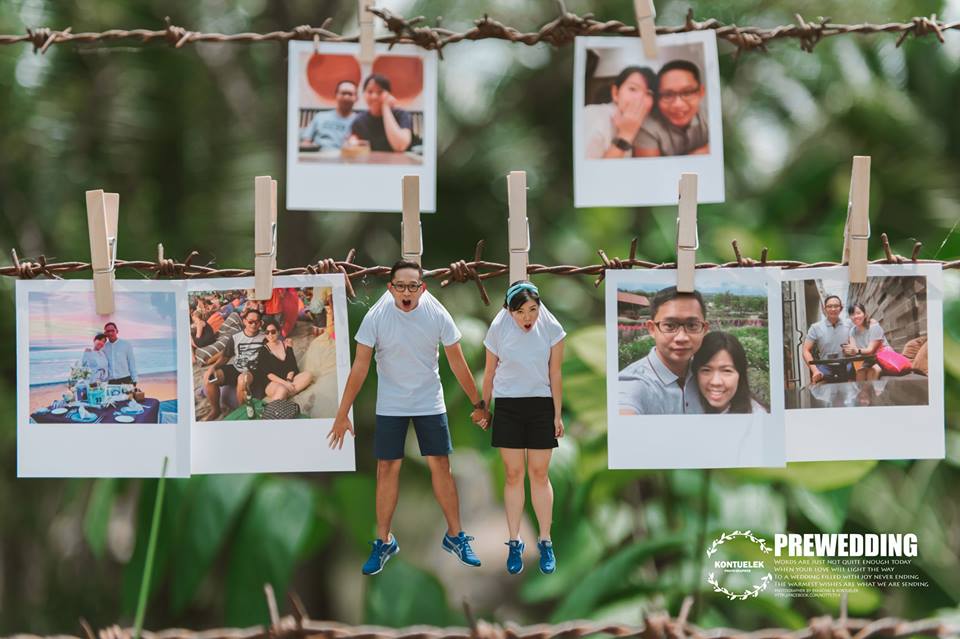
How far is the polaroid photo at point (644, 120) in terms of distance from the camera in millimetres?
701

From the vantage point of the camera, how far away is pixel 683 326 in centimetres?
65

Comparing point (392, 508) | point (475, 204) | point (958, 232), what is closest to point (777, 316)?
point (392, 508)

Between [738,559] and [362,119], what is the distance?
842mm

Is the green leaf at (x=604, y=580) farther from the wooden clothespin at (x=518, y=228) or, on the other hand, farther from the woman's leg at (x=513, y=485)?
the wooden clothespin at (x=518, y=228)

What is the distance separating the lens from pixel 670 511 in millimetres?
1430

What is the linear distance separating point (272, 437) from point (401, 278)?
0.53 feet

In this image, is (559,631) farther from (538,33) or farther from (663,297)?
(538,33)

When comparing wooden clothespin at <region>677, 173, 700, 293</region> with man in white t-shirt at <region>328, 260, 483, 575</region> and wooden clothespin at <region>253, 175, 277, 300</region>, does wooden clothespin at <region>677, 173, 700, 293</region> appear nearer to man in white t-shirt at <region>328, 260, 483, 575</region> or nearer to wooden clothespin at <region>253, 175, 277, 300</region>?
man in white t-shirt at <region>328, 260, 483, 575</region>

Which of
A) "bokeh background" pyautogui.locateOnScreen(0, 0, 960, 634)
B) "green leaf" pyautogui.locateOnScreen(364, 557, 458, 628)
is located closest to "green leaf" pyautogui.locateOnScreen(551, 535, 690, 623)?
"bokeh background" pyautogui.locateOnScreen(0, 0, 960, 634)

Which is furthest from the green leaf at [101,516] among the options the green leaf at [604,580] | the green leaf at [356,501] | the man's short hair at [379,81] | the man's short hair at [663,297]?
the man's short hair at [663,297]

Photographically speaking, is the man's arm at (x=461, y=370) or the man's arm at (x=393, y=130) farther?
the man's arm at (x=393, y=130)

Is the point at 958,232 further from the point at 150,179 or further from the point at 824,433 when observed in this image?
the point at 150,179

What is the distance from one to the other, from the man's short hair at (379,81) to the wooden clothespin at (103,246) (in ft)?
0.70

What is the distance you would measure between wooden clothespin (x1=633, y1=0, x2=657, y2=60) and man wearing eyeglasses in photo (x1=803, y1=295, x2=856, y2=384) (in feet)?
0.80
